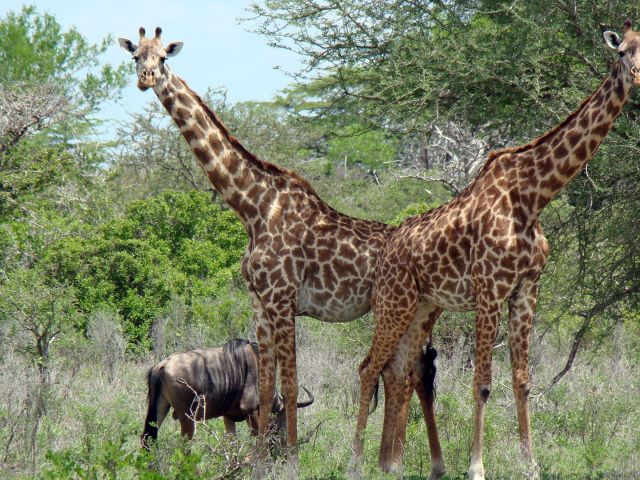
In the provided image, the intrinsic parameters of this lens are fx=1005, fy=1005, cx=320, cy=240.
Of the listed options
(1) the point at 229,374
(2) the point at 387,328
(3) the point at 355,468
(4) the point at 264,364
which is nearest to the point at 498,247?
(2) the point at 387,328

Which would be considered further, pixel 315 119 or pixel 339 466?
pixel 315 119

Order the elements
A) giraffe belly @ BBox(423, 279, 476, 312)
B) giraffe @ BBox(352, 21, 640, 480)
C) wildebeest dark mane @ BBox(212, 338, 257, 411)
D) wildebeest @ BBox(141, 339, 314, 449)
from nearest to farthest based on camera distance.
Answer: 1. giraffe @ BBox(352, 21, 640, 480)
2. giraffe belly @ BBox(423, 279, 476, 312)
3. wildebeest @ BBox(141, 339, 314, 449)
4. wildebeest dark mane @ BBox(212, 338, 257, 411)

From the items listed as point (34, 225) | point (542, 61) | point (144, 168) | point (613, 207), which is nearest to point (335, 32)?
point (542, 61)

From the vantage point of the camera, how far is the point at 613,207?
9609 mm

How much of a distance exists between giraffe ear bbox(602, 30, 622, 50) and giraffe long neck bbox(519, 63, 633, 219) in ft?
0.48

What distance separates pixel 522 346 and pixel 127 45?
3886 millimetres

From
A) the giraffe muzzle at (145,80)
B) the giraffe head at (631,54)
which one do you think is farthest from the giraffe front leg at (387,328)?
the giraffe muzzle at (145,80)

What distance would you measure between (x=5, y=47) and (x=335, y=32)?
2818 centimetres

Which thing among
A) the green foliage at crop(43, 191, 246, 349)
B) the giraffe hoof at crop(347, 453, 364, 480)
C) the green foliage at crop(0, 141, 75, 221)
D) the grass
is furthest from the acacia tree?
the green foliage at crop(0, 141, 75, 221)

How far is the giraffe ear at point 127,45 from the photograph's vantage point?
8008mm

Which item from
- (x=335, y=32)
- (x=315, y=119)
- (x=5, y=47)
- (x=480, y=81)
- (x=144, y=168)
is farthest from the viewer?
(x=5, y=47)

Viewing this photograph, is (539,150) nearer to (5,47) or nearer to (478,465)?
(478,465)

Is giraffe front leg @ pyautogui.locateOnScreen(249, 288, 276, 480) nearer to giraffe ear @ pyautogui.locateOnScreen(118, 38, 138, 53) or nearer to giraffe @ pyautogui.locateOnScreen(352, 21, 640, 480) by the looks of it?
giraffe @ pyautogui.locateOnScreen(352, 21, 640, 480)

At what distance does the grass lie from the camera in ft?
23.9
